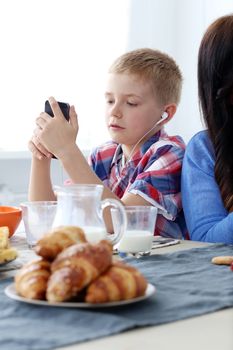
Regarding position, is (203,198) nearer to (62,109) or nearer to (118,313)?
(62,109)

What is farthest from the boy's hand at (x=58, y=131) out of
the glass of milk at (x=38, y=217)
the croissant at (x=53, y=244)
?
the croissant at (x=53, y=244)

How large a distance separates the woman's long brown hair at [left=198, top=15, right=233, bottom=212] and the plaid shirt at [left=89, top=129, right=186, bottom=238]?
0.38 feet

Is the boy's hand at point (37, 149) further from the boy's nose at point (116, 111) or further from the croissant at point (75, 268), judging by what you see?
the croissant at point (75, 268)

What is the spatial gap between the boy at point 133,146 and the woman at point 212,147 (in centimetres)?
6

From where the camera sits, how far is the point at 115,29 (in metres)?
3.25

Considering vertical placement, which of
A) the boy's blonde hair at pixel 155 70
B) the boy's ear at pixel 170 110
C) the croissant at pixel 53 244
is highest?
the boy's blonde hair at pixel 155 70

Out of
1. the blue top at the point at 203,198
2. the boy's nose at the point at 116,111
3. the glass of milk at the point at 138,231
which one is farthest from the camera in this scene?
the boy's nose at the point at 116,111

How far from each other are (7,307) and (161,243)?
0.58m

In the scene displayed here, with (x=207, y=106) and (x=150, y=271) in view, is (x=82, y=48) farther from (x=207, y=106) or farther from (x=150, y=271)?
(x=150, y=271)

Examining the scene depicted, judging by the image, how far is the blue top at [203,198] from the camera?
65.2 inches

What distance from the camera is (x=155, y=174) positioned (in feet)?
5.96

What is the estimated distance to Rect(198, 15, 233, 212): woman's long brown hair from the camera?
181 cm

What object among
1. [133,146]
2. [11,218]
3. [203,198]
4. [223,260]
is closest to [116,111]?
[133,146]

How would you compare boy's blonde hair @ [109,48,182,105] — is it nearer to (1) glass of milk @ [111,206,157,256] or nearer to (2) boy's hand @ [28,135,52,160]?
(2) boy's hand @ [28,135,52,160]
